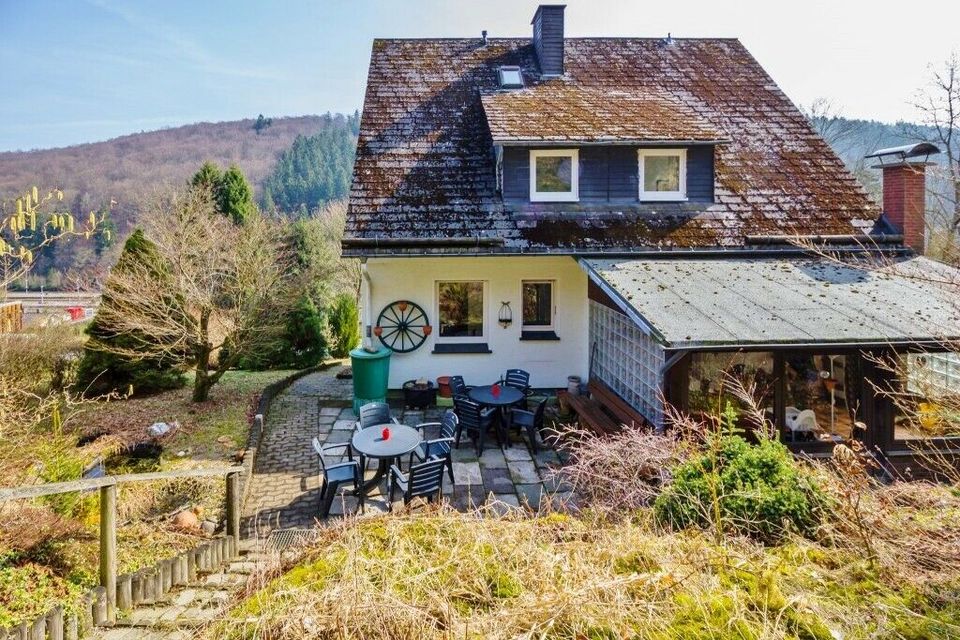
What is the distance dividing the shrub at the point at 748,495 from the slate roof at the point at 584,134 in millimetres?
7125

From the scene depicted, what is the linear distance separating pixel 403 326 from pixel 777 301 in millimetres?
7728

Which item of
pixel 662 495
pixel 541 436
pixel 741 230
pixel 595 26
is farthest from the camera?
pixel 595 26

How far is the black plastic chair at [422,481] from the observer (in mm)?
6965

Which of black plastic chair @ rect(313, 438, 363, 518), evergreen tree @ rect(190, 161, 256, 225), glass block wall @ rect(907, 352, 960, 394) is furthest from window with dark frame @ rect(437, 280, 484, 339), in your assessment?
evergreen tree @ rect(190, 161, 256, 225)

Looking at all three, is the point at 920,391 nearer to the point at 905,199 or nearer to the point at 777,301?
the point at 777,301

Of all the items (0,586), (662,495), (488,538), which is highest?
(488,538)

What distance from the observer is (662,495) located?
5129 millimetres

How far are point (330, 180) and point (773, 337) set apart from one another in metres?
59.1

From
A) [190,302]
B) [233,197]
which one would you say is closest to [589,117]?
[190,302]

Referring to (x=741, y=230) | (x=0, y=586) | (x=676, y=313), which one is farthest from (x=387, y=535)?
(x=741, y=230)

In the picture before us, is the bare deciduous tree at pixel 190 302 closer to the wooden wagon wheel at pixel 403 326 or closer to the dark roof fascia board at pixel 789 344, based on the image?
the wooden wagon wheel at pixel 403 326

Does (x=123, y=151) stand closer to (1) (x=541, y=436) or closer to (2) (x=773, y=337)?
(1) (x=541, y=436)

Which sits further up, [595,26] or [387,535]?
[595,26]

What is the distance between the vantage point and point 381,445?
799 cm
